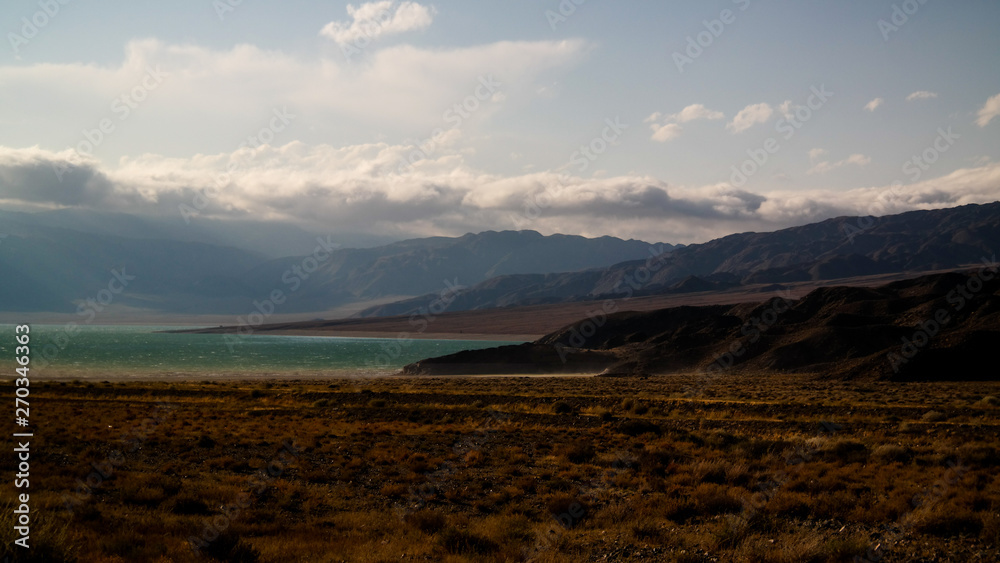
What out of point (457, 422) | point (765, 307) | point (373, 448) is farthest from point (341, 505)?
point (765, 307)

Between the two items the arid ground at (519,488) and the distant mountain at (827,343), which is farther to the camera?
the distant mountain at (827,343)

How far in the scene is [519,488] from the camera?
542 inches

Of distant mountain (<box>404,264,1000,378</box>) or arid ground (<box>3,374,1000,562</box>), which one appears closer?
arid ground (<box>3,374,1000,562</box>)

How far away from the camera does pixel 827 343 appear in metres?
64.0

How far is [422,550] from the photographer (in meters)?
9.08

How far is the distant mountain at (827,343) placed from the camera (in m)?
52.7

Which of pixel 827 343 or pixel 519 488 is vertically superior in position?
pixel 519 488

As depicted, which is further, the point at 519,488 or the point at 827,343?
the point at 827,343

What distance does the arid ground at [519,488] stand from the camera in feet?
29.6

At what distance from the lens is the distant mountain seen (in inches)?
2073

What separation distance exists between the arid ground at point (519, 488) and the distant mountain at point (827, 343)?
99.5 feet

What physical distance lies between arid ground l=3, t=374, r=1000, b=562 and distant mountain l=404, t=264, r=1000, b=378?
99.5ft

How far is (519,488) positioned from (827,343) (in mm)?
61170

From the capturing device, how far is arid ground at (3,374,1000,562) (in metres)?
9.02
